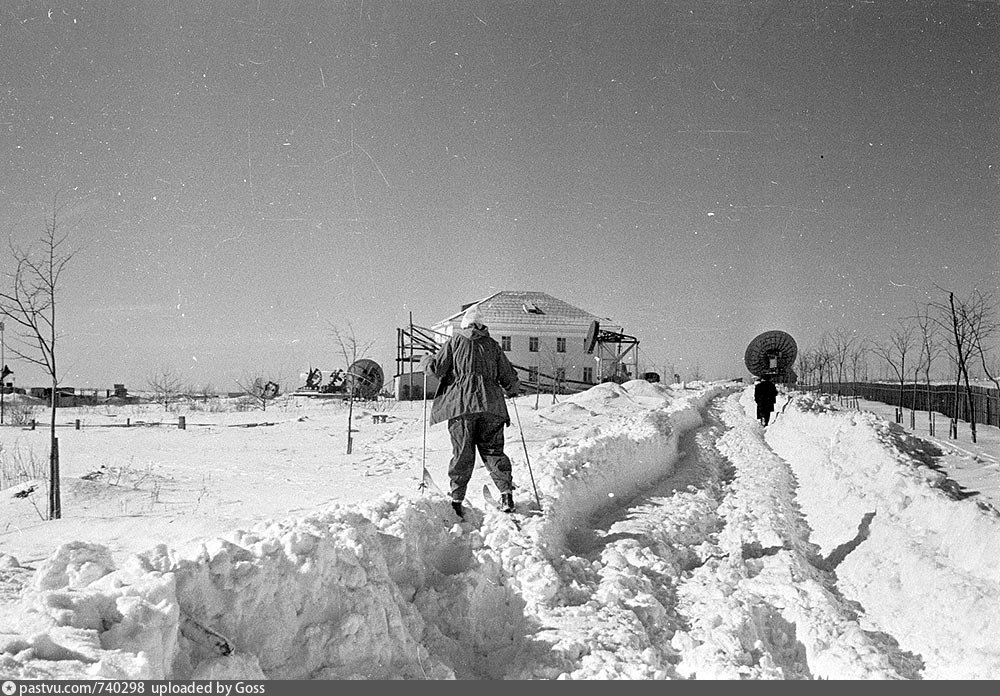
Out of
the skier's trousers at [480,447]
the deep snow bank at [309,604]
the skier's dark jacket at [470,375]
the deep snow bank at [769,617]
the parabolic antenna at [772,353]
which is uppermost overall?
the parabolic antenna at [772,353]

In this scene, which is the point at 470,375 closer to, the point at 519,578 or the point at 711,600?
the point at 519,578

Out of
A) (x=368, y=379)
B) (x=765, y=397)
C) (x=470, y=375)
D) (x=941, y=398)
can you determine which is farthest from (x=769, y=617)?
(x=368, y=379)

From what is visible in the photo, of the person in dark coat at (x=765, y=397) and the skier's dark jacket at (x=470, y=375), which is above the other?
the skier's dark jacket at (x=470, y=375)

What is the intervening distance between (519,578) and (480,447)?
189 centimetres

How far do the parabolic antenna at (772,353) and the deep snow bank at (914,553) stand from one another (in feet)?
139

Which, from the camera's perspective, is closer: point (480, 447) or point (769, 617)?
point (769, 617)

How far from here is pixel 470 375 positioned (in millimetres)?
6539

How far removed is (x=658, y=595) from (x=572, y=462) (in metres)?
3.86

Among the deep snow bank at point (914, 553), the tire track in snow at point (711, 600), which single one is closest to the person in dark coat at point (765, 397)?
the deep snow bank at point (914, 553)

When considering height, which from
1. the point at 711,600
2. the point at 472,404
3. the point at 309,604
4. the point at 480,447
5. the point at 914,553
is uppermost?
the point at 472,404

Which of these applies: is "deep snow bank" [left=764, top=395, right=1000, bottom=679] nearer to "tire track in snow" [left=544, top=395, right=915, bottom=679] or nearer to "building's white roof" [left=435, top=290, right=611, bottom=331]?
"tire track in snow" [left=544, top=395, right=915, bottom=679]

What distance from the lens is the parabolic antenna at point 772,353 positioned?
51.4 m

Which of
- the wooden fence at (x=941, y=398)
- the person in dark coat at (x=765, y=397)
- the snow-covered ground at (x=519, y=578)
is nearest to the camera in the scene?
the snow-covered ground at (x=519, y=578)

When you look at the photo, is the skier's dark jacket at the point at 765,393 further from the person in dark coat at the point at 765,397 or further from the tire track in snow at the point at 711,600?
the tire track in snow at the point at 711,600
